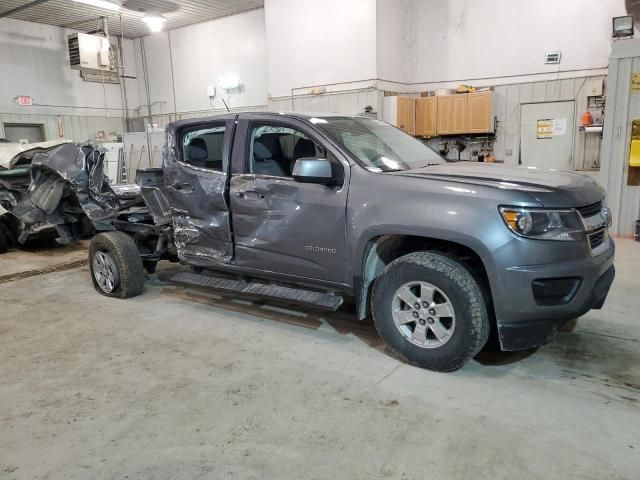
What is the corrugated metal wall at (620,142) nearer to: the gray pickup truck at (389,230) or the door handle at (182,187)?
the gray pickup truck at (389,230)

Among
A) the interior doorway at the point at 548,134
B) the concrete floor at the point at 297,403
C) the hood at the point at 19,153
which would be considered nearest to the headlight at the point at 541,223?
the concrete floor at the point at 297,403

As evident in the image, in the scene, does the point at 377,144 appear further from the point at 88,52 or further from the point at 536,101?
the point at 88,52

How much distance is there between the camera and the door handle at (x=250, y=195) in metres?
3.68

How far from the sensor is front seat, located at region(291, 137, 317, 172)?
150 inches

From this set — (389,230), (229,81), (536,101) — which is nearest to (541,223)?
(389,230)

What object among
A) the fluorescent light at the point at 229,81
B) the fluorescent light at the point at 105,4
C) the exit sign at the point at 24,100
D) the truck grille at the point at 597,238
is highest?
the fluorescent light at the point at 105,4

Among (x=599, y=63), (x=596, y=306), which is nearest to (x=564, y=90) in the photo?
(x=599, y=63)

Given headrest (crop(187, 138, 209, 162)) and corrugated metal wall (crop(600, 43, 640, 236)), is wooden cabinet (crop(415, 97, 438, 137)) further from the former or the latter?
headrest (crop(187, 138, 209, 162))

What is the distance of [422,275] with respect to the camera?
293cm

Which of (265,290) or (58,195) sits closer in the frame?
(265,290)

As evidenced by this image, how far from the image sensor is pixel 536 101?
848 cm

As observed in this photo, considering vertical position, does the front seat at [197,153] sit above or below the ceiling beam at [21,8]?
below

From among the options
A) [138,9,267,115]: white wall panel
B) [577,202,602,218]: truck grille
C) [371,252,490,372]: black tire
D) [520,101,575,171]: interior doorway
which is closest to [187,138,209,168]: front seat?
[371,252,490,372]: black tire

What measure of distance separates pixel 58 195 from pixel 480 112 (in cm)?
675
